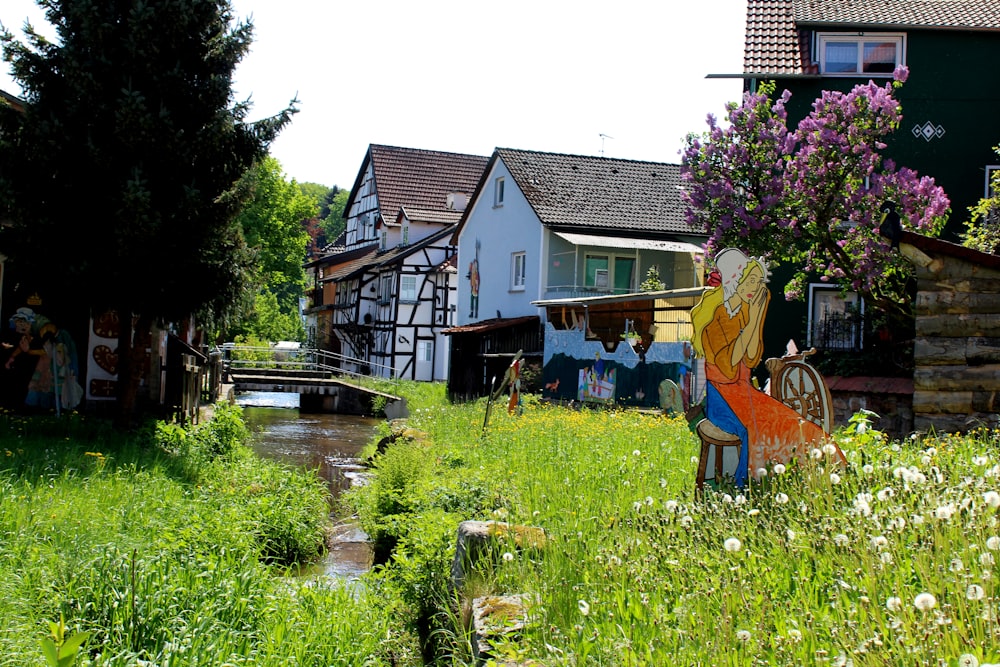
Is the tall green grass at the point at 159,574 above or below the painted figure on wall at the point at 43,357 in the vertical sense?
below

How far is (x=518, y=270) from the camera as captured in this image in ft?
108

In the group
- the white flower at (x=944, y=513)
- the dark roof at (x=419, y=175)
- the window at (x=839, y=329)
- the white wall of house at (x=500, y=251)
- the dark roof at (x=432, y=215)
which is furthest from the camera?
the dark roof at (x=419, y=175)

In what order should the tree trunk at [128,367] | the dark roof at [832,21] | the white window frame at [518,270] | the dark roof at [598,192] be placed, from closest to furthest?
the tree trunk at [128,367], the dark roof at [832,21], the dark roof at [598,192], the white window frame at [518,270]

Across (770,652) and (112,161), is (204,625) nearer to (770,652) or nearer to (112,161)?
(770,652)

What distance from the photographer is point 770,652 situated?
11.1 ft

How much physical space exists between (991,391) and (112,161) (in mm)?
11252

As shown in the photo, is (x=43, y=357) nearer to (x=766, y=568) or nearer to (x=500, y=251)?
(x=766, y=568)

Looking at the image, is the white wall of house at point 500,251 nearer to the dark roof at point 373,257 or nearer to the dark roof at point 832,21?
the dark roof at point 373,257

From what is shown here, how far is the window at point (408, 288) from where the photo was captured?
4428 cm

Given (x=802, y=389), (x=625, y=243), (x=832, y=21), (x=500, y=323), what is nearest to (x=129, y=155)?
(x=802, y=389)

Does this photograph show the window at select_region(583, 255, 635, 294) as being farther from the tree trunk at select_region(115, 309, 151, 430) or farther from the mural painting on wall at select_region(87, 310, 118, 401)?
the tree trunk at select_region(115, 309, 151, 430)

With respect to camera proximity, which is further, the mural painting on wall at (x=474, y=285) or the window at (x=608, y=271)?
the mural painting on wall at (x=474, y=285)

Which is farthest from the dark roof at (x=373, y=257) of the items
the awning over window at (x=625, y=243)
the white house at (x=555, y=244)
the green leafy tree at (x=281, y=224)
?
the awning over window at (x=625, y=243)

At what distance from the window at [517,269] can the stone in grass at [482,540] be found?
84.5 ft
